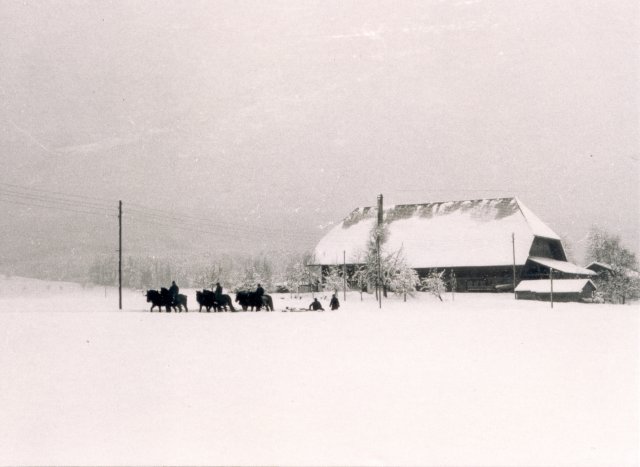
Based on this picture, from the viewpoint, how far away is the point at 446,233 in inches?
2810

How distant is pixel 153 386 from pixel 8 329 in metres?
14.3

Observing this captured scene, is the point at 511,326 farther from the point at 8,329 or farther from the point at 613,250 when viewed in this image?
the point at 613,250

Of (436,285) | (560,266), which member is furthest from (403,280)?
(560,266)

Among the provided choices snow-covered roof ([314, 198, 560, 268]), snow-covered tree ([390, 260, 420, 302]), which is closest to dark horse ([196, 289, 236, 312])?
snow-covered tree ([390, 260, 420, 302])

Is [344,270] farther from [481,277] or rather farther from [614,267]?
[614,267]

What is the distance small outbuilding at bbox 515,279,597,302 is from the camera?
56.6 meters

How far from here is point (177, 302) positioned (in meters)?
35.2

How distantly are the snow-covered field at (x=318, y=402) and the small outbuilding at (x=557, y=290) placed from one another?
3967cm

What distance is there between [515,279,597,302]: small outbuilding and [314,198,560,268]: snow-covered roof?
5.58 metres

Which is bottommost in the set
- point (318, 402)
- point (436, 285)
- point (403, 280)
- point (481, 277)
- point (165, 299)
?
point (318, 402)

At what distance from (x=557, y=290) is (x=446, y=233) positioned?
16869 millimetres

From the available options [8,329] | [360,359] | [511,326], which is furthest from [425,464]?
[8,329]

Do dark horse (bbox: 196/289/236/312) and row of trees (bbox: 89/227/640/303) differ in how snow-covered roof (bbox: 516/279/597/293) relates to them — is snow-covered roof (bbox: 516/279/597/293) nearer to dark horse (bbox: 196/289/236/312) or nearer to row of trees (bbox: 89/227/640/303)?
row of trees (bbox: 89/227/640/303)

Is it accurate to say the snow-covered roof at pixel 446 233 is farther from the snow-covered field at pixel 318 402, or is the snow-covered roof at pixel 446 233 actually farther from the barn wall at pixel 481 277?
the snow-covered field at pixel 318 402
